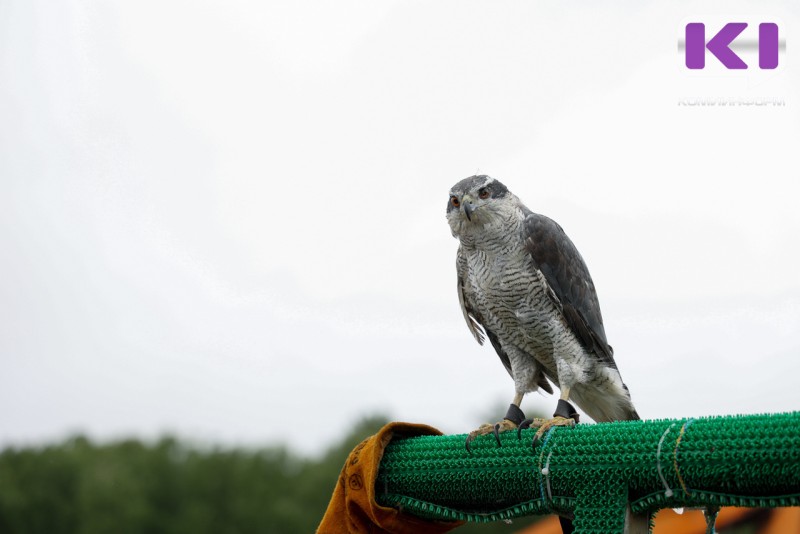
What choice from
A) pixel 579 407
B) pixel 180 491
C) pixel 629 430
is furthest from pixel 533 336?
pixel 180 491

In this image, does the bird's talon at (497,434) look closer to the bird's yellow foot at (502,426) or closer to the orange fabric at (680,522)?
the bird's yellow foot at (502,426)

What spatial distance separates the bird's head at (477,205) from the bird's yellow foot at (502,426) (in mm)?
792

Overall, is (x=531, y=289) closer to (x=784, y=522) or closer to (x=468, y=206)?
(x=468, y=206)

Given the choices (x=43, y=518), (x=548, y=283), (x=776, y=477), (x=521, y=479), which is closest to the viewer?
(x=776, y=477)

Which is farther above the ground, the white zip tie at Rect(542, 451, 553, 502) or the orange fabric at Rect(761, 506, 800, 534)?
the white zip tie at Rect(542, 451, 553, 502)

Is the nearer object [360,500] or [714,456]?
[714,456]

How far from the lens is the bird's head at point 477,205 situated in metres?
3.71

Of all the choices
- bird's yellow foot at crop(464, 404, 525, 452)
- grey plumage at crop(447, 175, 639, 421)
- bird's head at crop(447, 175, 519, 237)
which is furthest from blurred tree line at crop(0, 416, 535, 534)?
bird's yellow foot at crop(464, 404, 525, 452)

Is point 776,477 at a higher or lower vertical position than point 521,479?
higher

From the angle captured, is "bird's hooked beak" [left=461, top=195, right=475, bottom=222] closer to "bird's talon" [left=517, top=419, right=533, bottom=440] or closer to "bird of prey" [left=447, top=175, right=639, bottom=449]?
"bird of prey" [left=447, top=175, right=639, bottom=449]

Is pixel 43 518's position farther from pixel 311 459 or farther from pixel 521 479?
pixel 521 479

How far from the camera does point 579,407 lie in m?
4.19

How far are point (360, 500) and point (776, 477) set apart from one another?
132cm

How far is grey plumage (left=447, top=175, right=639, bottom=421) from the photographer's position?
371 centimetres
